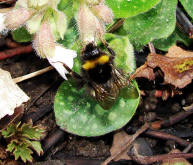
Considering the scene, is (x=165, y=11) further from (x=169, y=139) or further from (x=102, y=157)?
(x=102, y=157)

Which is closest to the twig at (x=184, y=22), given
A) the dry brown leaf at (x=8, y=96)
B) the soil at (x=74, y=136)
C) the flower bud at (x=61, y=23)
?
the soil at (x=74, y=136)

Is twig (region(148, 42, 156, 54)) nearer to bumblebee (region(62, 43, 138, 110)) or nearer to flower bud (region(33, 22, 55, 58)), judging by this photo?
bumblebee (region(62, 43, 138, 110))

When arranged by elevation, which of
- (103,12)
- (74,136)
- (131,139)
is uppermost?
(103,12)

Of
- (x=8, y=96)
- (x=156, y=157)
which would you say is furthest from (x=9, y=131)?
(x=156, y=157)

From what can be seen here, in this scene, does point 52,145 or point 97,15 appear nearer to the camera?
point 97,15

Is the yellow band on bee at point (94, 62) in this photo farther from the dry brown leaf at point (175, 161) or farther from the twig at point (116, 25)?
the dry brown leaf at point (175, 161)

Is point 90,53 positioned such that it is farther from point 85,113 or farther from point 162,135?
point 162,135

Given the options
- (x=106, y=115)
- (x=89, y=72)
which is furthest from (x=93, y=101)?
(x=89, y=72)
